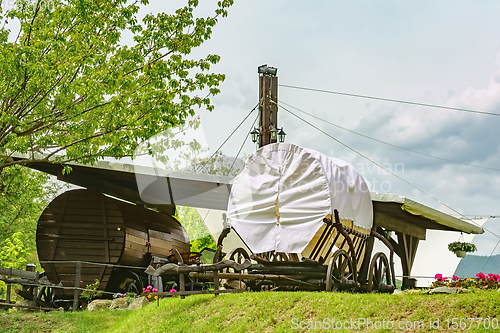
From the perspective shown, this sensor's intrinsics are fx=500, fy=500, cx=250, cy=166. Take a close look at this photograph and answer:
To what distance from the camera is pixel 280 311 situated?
7.30 meters

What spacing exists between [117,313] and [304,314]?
5.28m

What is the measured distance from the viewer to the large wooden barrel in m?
13.0

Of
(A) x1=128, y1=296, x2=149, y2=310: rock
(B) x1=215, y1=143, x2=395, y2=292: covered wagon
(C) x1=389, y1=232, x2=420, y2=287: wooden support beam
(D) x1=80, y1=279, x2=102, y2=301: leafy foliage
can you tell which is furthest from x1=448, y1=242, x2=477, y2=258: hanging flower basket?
(D) x1=80, y1=279, x2=102, y2=301: leafy foliage

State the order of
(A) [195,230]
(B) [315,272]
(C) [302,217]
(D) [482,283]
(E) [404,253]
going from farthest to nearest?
(A) [195,230]
(E) [404,253]
(D) [482,283]
(C) [302,217]
(B) [315,272]

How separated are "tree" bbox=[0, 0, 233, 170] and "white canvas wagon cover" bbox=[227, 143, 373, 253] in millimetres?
3426

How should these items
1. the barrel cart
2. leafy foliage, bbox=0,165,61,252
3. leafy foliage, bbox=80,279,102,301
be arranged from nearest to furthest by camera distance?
the barrel cart → leafy foliage, bbox=80,279,102,301 → leafy foliage, bbox=0,165,61,252

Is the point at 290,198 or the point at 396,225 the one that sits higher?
the point at 290,198

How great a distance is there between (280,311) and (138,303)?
466 centimetres

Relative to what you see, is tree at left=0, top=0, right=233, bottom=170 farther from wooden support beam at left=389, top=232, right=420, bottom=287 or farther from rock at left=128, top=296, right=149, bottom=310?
wooden support beam at left=389, top=232, right=420, bottom=287

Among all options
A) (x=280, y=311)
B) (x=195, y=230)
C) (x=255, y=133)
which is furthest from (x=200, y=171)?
(x=280, y=311)

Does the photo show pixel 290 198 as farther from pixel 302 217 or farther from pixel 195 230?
pixel 195 230

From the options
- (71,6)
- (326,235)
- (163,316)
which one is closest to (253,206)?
(326,235)

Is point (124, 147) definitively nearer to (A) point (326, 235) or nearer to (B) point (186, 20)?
(B) point (186, 20)

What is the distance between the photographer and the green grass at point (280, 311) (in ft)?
20.6
